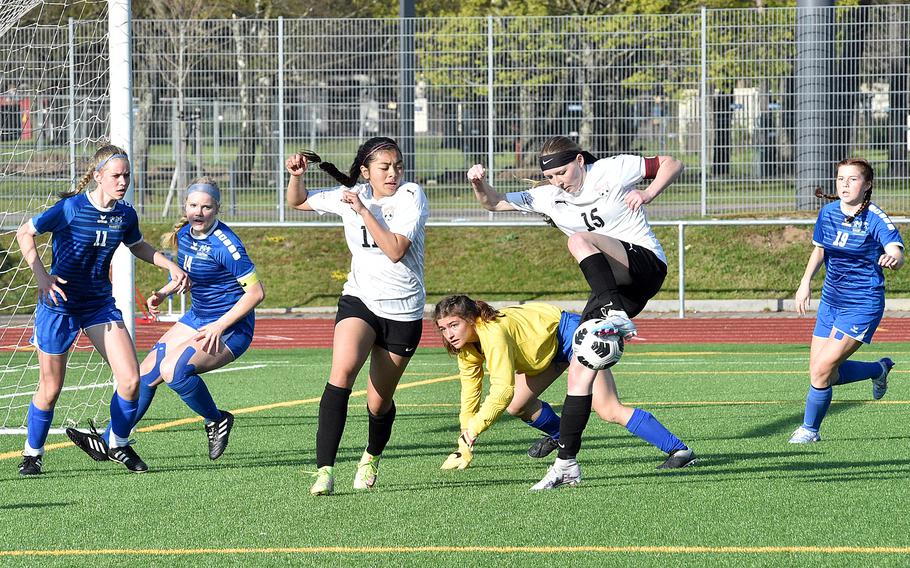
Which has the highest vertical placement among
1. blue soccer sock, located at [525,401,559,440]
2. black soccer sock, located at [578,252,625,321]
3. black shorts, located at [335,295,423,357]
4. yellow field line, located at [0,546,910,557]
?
black soccer sock, located at [578,252,625,321]

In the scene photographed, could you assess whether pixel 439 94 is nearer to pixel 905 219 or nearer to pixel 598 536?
pixel 905 219

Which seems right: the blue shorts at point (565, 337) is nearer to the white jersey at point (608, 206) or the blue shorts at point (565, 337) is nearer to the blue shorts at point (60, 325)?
the white jersey at point (608, 206)

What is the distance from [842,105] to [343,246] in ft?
26.3

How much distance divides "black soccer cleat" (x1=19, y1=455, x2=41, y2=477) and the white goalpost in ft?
4.80

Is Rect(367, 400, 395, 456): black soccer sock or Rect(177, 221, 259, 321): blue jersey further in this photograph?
Rect(177, 221, 259, 321): blue jersey

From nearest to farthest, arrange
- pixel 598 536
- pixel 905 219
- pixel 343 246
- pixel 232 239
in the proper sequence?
pixel 598 536, pixel 232 239, pixel 905 219, pixel 343 246

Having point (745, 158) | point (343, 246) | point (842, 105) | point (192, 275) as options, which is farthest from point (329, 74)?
point (192, 275)

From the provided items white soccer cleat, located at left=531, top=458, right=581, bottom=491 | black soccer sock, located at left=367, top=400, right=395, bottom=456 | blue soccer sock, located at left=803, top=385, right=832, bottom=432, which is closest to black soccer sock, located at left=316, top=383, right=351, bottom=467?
black soccer sock, located at left=367, top=400, right=395, bottom=456

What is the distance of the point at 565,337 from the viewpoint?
290 inches

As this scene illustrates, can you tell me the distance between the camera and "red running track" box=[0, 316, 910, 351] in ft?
52.0

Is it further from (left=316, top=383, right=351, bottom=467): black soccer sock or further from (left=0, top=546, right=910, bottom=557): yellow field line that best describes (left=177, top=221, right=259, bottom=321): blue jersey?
(left=0, top=546, right=910, bottom=557): yellow field line

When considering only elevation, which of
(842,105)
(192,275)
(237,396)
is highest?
(842,105)

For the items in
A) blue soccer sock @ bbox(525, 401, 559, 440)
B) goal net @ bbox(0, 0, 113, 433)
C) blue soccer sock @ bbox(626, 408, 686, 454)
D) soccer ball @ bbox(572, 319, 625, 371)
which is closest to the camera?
soccer ball @ bbox(572, 319, 625, 371)

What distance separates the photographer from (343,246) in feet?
69.6
